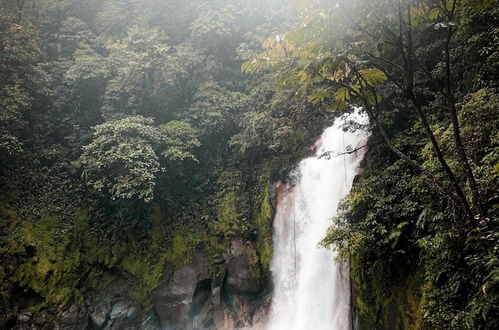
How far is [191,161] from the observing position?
45.9ft

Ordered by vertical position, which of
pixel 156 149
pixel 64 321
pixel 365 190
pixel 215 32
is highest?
pixel 215 32

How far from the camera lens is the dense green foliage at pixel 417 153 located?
3.27m

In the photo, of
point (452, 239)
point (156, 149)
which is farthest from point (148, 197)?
point (452, 239)

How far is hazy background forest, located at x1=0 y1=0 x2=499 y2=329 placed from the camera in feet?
20.6

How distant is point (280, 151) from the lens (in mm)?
13281

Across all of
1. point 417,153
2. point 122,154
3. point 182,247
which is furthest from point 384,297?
point 122,154

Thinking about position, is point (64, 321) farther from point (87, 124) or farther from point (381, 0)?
point (381, 0)

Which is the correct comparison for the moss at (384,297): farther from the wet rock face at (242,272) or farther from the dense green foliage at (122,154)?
the dense green foliage at (122,154)

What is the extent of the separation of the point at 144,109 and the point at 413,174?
11132mm

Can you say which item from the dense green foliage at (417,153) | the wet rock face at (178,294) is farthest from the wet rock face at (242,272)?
the dense green foliage at (417,153)

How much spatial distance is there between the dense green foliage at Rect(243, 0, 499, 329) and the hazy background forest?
0.05 metres

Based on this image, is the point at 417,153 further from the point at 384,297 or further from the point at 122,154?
the point at 122,154

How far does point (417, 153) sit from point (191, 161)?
9297mm

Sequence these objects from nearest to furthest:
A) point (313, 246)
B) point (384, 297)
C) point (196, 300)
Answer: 1. point (384, 297)
2. point (313, 246)
3. point (196, 300)
